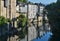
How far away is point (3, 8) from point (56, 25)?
798cm

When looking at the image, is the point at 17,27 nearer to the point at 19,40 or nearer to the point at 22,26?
the point at 22,26

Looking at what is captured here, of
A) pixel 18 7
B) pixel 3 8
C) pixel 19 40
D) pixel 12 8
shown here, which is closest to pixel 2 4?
pixel 3 8

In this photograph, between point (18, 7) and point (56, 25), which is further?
point (18, 7)

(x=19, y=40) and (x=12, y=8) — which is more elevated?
(x=12, y=8)

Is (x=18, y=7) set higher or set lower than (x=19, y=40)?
Result: higher

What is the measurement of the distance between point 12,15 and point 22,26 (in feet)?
9.49

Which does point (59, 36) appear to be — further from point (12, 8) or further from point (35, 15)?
point (35, 15)

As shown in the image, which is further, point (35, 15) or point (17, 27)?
point (35, 15)

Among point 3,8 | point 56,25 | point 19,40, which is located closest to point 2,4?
point 3,8

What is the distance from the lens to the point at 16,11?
1927 centimetres

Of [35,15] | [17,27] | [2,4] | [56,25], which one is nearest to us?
[56,25]

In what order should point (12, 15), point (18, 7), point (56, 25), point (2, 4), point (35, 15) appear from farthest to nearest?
point (35, 15), point (18, 7), point (12, 15), point (2, 4), point (56, 25)

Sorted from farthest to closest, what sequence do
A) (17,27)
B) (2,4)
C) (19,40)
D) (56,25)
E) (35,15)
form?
(35,15), (2,4), (17,27), (19,40), (56,25)

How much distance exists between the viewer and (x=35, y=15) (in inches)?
898
